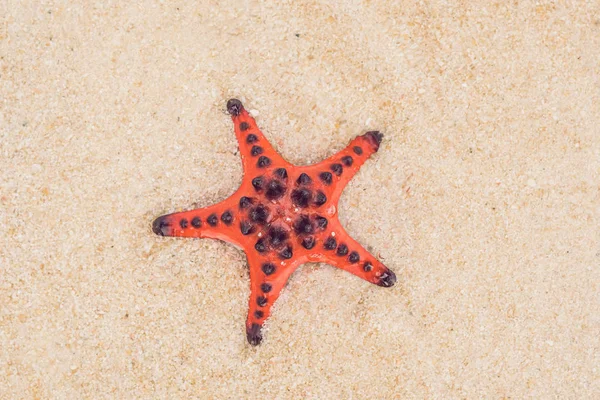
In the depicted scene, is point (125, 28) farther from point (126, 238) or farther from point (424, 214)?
point (424, 214)

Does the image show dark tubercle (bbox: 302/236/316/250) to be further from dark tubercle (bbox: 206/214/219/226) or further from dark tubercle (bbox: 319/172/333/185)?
dark tubercle (bbox: 206/214/219/226)

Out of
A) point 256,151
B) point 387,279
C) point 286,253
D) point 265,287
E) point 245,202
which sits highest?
point 256,151

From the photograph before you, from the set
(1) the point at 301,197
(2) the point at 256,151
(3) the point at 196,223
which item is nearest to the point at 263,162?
(2) the point at 256,151

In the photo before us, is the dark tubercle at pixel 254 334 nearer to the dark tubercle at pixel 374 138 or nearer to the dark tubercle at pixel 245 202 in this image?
the dark tubercle at pixel 245 202

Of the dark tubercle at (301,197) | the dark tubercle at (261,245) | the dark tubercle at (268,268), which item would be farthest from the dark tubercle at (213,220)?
the dark tubercle at (301,197)

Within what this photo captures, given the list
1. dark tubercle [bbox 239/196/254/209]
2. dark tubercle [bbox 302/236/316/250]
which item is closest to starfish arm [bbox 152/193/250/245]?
dark tubercle [bbox 239/196/254/209]

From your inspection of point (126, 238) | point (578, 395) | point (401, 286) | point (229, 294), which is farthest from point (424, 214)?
point (126, 238)

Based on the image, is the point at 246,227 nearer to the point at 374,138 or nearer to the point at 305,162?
the point at 305,162
